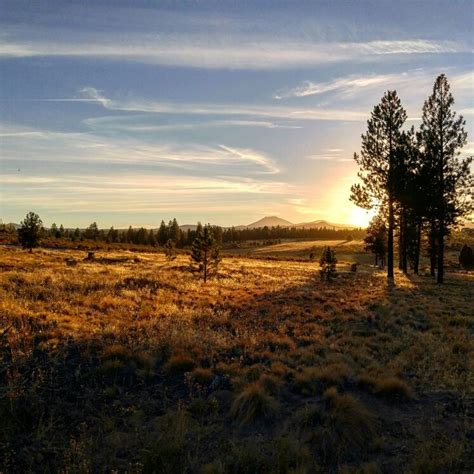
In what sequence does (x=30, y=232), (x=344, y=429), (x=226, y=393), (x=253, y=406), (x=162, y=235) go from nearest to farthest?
(x=344, y=429) < (x=253, y=406) < (x=226, y=393) < (x=30, y=232) < (x=162, y=235)

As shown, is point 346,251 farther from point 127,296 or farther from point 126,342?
point 126,342

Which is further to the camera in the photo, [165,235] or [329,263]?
[165,235]

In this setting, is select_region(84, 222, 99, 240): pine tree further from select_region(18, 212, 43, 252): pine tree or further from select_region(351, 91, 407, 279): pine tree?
select_region(351, 91, 407, 279): pine tree

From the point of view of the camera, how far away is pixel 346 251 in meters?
95.8

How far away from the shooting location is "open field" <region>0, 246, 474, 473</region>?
5.65 m

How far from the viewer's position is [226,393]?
299 inches

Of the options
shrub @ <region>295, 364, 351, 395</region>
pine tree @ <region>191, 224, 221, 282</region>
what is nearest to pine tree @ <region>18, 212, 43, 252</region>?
pine tree @ <region>191, 224, 221, 282</region>

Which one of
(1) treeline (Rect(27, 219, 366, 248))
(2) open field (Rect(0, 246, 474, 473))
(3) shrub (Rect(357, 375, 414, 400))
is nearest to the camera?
(2) open field (Rect(0, 246, 474, 473))

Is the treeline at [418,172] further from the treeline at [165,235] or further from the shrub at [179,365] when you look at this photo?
the treeline at [165,235]

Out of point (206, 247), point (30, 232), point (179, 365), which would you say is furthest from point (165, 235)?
point (179, 365)

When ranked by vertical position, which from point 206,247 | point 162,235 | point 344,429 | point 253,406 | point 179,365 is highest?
point 162,235

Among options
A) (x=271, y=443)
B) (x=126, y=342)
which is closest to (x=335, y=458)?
(x=271, y=443)

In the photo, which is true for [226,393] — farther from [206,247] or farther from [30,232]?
[30,232]

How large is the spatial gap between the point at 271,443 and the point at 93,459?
102 inches
